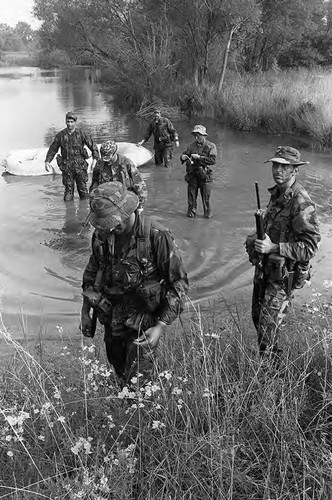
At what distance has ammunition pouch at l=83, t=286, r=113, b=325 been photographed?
3125 millimetres

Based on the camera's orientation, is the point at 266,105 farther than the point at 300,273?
Yes

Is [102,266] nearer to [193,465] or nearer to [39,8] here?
[193,465]

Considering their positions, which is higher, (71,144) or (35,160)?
(71,144)

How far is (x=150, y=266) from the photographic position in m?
3.02

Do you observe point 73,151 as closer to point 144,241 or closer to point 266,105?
point 144,241

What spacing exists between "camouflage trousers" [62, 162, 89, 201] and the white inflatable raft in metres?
2.23

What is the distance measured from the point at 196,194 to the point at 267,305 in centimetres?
454

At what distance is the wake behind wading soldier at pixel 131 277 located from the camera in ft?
9.20

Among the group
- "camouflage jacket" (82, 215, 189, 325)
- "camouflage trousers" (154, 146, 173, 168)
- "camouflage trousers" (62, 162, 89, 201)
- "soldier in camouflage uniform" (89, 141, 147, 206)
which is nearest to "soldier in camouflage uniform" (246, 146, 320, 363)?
"camouflage jacket" (82, 215, 189, 325)

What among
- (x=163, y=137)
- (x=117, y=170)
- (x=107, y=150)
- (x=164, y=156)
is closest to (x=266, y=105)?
(x=164, y=156)

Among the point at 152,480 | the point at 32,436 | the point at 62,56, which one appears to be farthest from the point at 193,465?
the point at 62,56

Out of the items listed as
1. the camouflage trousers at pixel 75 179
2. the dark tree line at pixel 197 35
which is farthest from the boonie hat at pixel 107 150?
the dark tree line at pixel 197 35

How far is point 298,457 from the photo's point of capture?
2.29 m

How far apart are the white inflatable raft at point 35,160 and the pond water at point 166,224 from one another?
25 centimetres
